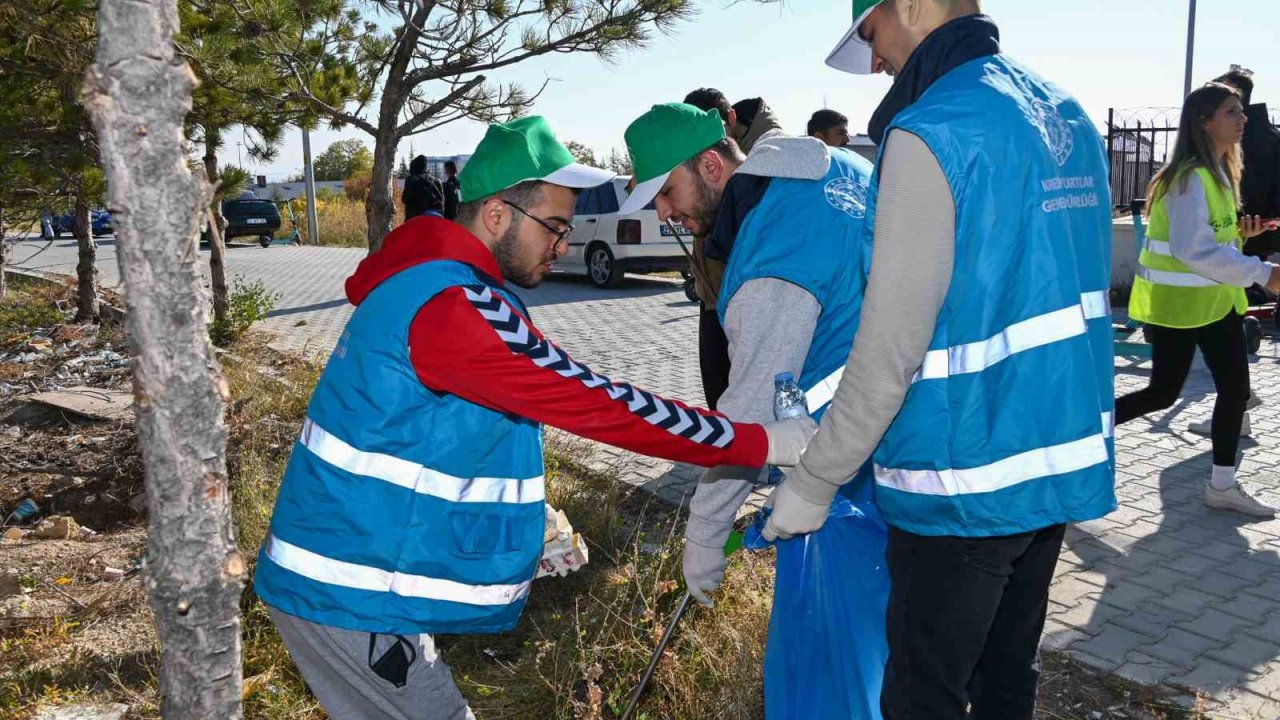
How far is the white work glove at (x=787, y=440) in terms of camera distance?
7.61 feet

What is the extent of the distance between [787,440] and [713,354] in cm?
304

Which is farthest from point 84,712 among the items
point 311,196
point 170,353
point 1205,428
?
point 311,196

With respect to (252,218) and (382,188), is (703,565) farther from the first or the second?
(252,218)

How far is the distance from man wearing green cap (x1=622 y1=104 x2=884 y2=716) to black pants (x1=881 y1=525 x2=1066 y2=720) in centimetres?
38

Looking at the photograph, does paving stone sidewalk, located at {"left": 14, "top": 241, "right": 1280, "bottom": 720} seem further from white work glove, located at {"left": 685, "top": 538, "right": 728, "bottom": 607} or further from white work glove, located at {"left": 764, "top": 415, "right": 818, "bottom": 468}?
white work glove, located at {"left": 764, "top": 415, "right": 818, "bottom": 468}

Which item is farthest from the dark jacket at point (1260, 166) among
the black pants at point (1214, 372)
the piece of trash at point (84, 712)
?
the piece of trash at point (84, 712)

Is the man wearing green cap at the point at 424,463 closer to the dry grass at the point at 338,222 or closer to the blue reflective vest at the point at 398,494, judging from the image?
the blue reflective vest at the point at 398,494

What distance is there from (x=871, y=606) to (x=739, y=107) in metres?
3.01

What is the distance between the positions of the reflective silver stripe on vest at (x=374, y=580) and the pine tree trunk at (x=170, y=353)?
0.29 m

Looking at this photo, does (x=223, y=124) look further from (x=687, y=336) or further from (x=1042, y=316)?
(x=1042, y=316)

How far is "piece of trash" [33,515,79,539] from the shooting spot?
16.9 feet

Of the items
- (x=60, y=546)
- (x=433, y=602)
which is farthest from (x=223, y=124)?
(x=433, y=602)

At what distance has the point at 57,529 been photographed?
5.16 m

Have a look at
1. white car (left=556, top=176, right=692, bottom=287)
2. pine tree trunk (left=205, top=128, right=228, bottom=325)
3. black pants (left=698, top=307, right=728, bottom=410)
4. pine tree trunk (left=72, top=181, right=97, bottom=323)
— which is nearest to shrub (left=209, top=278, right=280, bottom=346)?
pine tree trunk (left=205, top=128, right=228, bottom=325)
